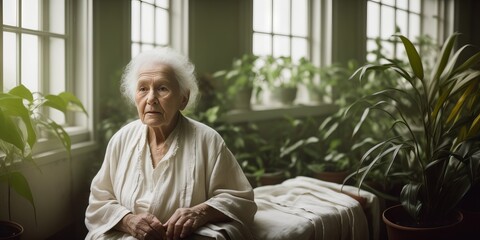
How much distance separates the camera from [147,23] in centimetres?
369

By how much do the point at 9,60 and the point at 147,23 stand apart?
126cm

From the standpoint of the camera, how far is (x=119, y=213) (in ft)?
6.79

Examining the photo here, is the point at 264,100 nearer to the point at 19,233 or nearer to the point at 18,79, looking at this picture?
the point at 18,79

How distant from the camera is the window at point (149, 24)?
3.60 m

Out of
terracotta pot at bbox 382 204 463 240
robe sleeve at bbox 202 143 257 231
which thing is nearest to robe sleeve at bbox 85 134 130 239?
robe sleeve at bbox 202 143 257 231

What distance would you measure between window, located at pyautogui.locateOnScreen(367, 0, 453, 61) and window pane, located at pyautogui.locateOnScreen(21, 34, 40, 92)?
3328mm

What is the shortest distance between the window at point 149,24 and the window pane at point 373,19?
8.65 ft

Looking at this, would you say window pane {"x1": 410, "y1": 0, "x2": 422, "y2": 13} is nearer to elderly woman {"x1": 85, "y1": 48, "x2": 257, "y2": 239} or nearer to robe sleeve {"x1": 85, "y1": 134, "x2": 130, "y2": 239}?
elderly woman {"x1": 85, "y1": 48, "x2": 257, "y2": 239}

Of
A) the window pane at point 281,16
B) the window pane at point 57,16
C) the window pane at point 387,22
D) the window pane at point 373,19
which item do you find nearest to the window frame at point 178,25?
the window pane at point 57,16

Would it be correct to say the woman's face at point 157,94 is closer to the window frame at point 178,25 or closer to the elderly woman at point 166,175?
the elderly woman at point 166,175

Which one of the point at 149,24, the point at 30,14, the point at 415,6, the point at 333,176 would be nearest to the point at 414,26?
the point at 415,6

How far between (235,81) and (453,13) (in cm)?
403

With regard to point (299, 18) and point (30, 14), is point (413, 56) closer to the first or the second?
point (30, 14)

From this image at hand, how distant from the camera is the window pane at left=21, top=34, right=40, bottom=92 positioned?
2770 mm
